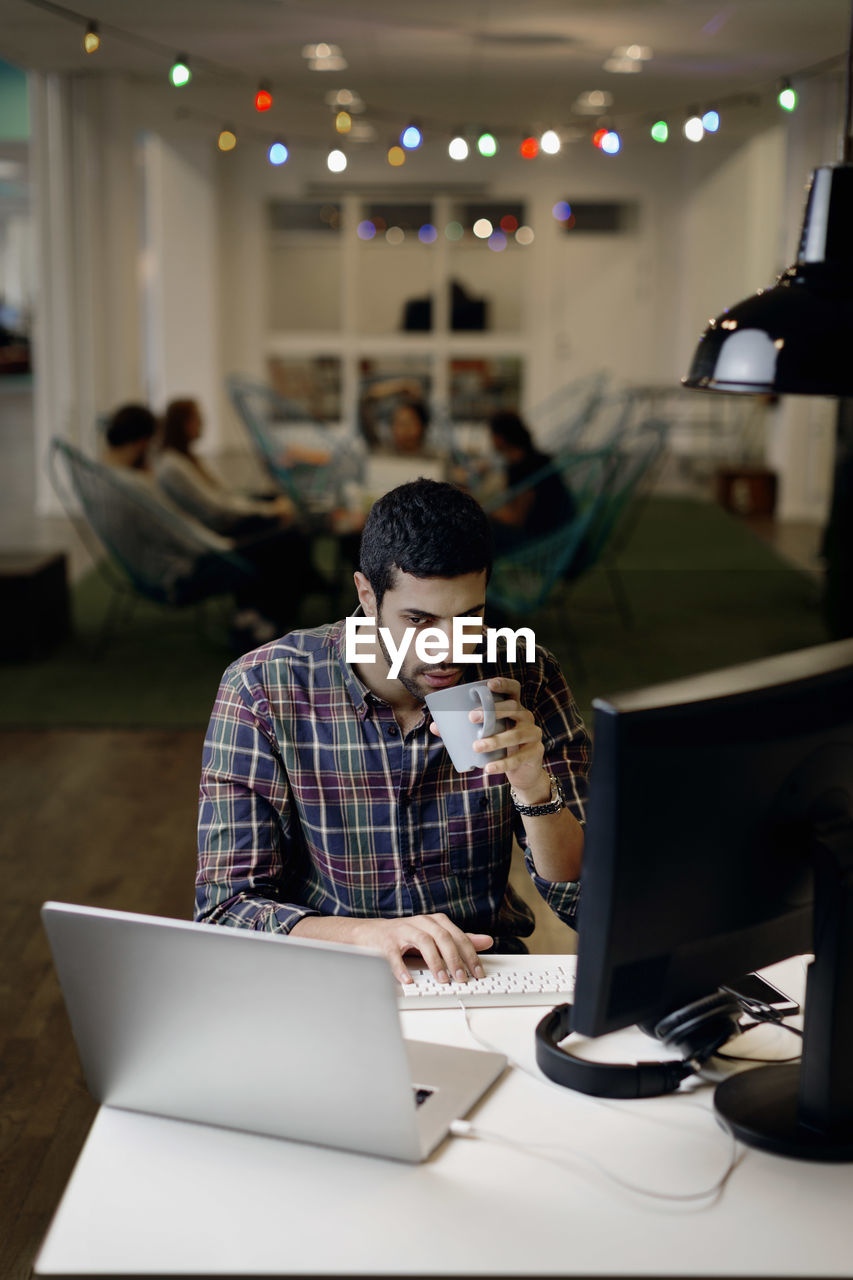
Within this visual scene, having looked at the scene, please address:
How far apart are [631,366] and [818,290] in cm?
1179

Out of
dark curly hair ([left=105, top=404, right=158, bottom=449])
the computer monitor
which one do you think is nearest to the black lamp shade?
the computer monitor

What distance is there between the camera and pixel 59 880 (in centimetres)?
342

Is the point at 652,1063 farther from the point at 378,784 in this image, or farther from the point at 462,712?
the point at 378,784

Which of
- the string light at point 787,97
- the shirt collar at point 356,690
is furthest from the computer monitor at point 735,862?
the string light at point 787,97

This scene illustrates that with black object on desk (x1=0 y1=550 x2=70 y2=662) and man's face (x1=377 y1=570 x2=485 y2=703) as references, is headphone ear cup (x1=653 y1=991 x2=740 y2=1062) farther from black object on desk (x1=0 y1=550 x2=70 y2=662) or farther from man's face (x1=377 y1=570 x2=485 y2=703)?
black object on desk (x1=0 y1=550 x2=70 y2=662)

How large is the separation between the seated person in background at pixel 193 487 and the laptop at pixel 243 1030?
474 cm

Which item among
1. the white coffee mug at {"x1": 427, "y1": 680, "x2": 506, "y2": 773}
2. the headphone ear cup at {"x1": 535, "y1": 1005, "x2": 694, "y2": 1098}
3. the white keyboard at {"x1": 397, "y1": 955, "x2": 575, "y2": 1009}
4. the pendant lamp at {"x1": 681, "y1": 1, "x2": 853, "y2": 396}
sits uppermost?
the pendant lamp at {"x1": 681, "y1": 1, "x2": 853, "y2": 396}

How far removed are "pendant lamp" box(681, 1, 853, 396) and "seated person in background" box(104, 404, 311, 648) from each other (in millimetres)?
3991

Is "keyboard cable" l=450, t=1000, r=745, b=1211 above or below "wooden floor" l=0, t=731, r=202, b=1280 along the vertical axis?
above

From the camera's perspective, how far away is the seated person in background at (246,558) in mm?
5336

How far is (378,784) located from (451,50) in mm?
6359

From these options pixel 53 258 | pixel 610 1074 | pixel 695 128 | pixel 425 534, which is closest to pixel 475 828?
pixel 425 534

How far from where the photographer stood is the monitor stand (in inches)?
47.2

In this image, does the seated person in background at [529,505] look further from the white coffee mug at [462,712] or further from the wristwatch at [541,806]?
the white coffee mug at [462,712]
